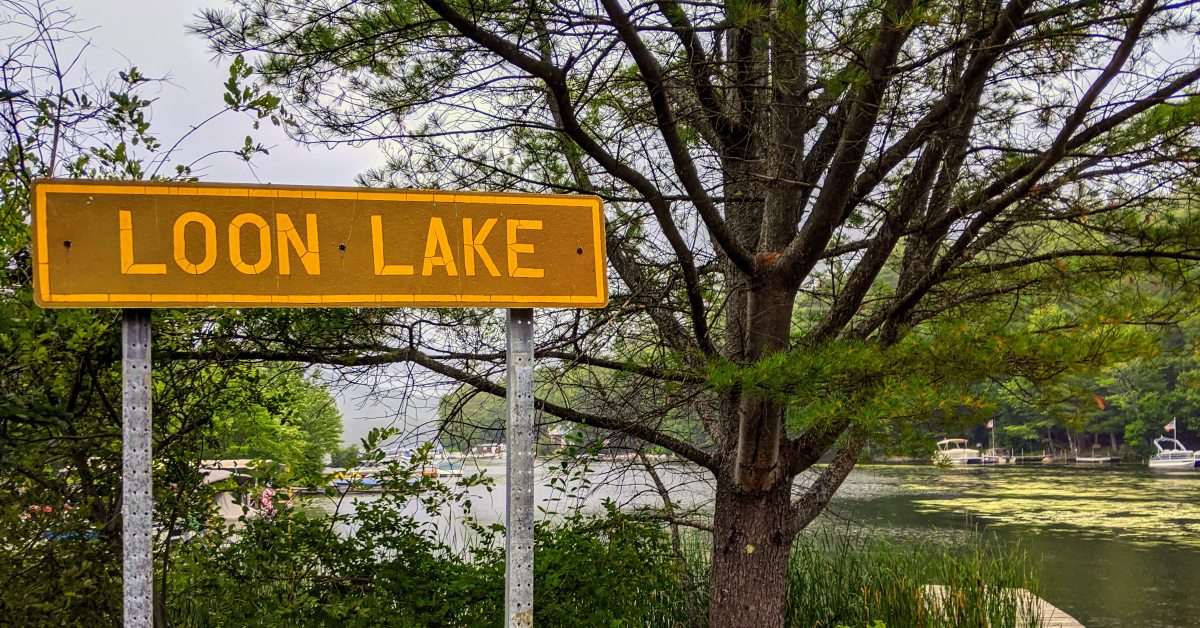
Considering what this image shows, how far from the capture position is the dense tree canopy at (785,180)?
2756 mm

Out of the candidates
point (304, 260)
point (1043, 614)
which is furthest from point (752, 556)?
point (1043, 614)

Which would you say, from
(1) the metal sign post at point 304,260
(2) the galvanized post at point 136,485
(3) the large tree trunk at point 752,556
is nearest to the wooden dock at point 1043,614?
(3) the large tree trunk at point 752,556

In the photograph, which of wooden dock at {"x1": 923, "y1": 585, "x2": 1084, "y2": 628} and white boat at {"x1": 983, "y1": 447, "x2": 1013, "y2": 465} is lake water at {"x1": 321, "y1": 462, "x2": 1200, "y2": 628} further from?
white boat at {"x1": 983, "y1": 447, "x2": 1013, "y2": 465}

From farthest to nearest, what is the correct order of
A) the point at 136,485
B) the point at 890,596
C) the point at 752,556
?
the point at 890,596 < the point at 752,556 < the point at 136,485

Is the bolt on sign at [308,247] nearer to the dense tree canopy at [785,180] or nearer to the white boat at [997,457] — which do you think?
the dense tree canopy at [785,180]

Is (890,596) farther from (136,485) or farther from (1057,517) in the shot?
(1057,517)

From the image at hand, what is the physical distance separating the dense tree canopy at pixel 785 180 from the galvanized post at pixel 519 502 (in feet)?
2.74

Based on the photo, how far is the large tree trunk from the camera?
411cm

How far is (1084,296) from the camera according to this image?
3.92 metres

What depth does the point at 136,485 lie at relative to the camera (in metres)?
1.94

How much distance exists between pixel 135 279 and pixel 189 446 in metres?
1.61

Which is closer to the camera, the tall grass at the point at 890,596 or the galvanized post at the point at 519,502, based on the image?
the galvanized post at the point at 519,502

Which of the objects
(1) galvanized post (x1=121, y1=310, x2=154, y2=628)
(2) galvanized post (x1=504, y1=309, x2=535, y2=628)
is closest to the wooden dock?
(2) galvanized post (x1=504, y1=309, x2=535, y2=628)

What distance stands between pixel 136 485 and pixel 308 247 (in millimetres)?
662
